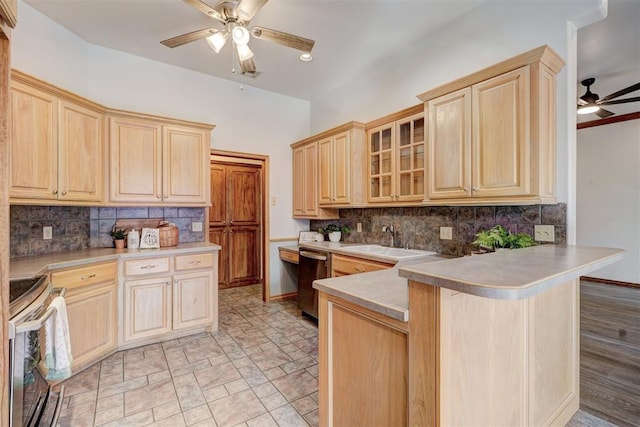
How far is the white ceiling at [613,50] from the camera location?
2.67 meters

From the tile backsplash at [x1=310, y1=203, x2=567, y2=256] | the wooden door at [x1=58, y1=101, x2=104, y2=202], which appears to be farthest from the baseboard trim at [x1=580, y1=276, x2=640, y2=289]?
the wooden door at [x1=58, y1=101, x2=104, y2=202]

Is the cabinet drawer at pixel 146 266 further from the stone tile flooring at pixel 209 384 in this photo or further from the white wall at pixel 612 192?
the white wall at pixel 612 192

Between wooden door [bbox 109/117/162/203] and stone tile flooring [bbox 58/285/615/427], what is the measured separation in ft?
5.01

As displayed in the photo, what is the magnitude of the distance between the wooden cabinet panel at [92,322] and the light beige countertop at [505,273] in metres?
2.61

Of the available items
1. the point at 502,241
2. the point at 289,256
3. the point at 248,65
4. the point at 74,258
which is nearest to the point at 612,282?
the point at 502,241

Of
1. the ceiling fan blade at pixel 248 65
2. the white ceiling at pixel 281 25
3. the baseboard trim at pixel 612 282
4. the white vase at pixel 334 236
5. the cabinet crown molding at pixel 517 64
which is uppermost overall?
the white ceiling at pixel 281 25

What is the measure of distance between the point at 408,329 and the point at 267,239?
132 inches

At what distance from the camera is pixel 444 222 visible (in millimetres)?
2770

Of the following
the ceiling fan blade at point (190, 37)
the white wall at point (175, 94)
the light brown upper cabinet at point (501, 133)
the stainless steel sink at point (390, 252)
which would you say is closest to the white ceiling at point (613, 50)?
the light brown upper cabinet at point (501, 133)

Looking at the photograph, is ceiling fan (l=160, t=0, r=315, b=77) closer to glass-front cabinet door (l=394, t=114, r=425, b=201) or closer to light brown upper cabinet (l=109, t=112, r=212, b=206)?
light brown upper cabinet (l=109, t=112, r=212, b=206)

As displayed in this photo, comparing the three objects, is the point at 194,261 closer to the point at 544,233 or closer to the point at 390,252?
the point at 390,252

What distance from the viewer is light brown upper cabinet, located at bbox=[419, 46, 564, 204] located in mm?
1854

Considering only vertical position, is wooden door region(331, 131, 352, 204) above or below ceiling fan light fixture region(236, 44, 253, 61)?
below

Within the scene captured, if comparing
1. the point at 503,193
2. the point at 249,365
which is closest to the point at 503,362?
the point at 503,193
